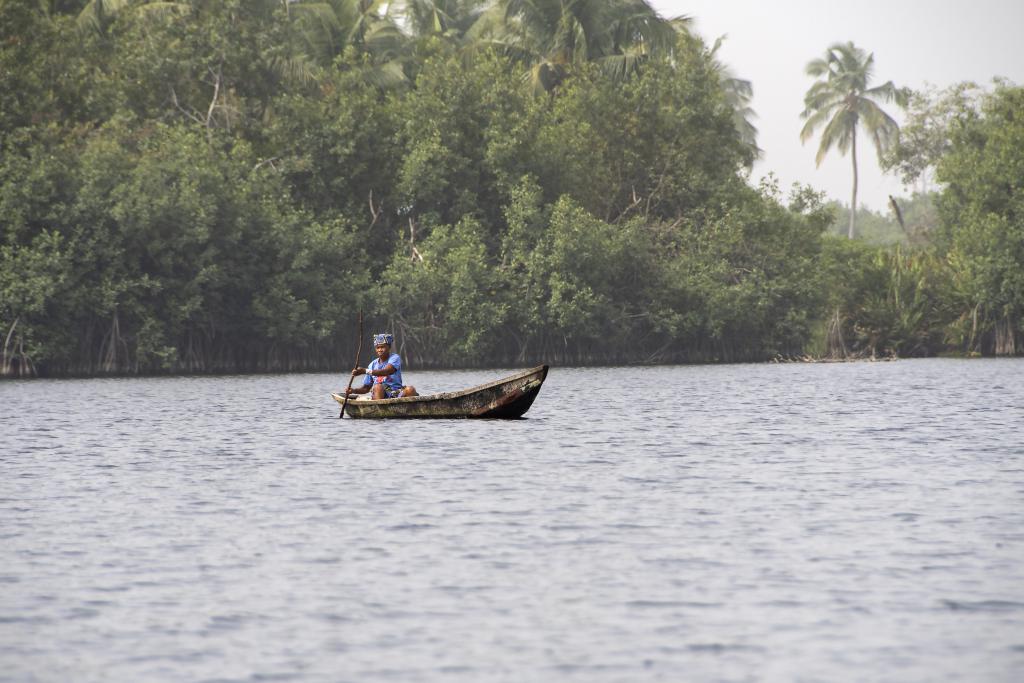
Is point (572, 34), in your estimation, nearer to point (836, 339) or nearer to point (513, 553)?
point (836, 339)

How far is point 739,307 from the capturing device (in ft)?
218

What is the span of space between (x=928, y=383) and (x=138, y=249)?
2942cm

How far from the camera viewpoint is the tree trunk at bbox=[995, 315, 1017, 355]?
234 ft

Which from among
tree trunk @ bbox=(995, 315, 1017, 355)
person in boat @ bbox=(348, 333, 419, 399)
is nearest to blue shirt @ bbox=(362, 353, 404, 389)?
person in boat @ bbox=(348, 333, 419, 399)

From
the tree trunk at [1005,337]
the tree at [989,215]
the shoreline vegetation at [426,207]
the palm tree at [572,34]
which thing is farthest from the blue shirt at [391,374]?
the tree trunk at [1005,337]

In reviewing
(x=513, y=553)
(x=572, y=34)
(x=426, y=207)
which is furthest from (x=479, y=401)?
(x=572, y=34)

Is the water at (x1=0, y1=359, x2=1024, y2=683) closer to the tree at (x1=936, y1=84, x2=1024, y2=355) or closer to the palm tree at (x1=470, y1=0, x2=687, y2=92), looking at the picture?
the tree at (x1=936, y1=84, x2=1024, y2=355)

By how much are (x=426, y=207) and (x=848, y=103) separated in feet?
145

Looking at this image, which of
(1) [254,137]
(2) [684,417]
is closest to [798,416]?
(2) [684,417]

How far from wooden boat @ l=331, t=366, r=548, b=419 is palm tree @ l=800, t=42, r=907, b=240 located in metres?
73.7

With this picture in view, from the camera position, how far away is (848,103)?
10012 cm

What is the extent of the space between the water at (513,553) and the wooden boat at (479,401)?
2.24ft

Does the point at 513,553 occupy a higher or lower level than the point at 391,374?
lower

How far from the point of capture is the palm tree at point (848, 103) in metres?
99.6
